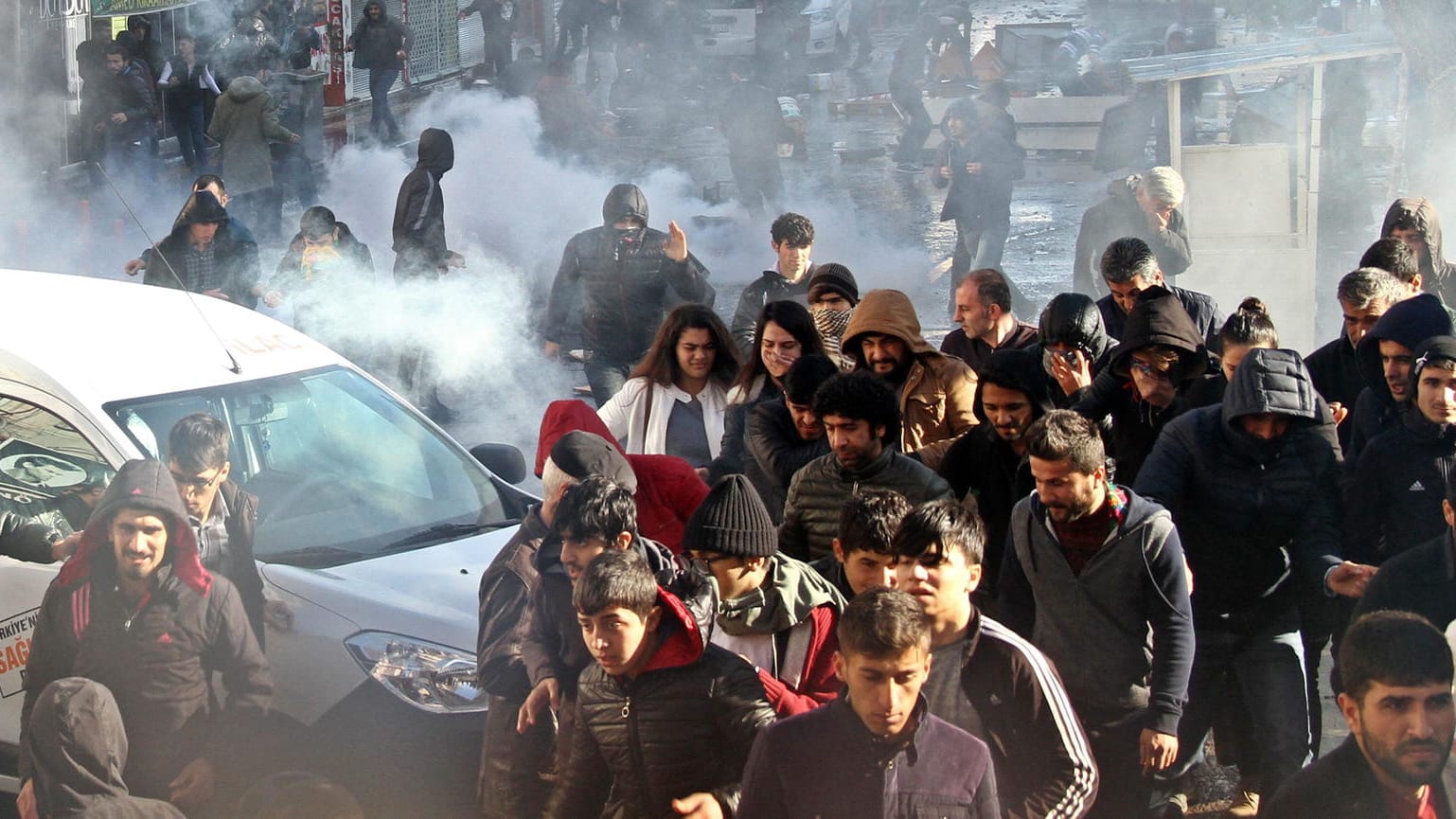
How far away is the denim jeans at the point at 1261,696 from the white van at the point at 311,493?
1711 millimetres

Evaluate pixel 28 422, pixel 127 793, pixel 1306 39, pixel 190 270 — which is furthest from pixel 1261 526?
pixel 1306 39

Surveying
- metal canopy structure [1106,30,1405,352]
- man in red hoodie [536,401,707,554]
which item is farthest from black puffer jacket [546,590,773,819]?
metal canopy structure [1106,30,1405,352]

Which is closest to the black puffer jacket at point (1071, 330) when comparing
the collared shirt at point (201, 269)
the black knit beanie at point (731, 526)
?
the black knit beanie at point (731, 526)

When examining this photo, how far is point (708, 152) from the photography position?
39.9ft

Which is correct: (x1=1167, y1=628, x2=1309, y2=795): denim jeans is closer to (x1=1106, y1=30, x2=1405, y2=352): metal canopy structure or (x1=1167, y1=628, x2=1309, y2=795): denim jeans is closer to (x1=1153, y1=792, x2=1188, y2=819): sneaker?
(x1=1153, y1=792, x2=1188, y2=819): sneaker

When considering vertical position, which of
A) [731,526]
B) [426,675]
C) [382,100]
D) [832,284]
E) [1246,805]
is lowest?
[1246,805]

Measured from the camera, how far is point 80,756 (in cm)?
384

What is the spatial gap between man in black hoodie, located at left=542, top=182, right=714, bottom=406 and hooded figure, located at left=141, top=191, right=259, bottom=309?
1.85 metres

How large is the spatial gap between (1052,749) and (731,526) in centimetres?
73

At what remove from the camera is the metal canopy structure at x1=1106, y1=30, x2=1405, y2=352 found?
8.62m

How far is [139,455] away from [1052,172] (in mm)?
7379

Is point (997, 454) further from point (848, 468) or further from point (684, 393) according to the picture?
point (684, 393)

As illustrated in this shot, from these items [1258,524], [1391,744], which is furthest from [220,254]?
[1391,744]

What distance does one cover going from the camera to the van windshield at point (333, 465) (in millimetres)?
4262
